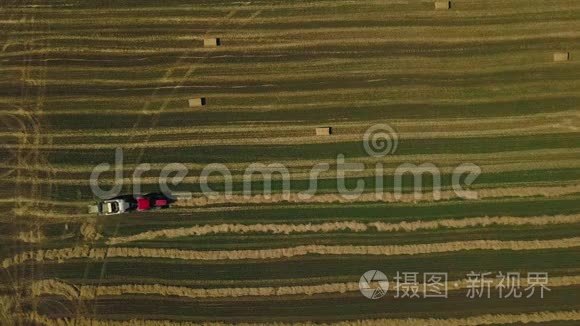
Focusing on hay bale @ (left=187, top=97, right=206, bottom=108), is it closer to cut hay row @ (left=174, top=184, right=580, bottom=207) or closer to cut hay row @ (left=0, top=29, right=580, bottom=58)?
cut hay row @ (left=0, top=29, right=580, bottom=58)

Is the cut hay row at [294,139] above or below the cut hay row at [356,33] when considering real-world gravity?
below

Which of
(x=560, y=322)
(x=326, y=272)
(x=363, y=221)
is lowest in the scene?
(x=560, y=322)

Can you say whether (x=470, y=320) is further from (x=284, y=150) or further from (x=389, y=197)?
(x=284, y=150)

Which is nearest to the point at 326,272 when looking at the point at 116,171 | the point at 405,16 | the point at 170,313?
the point at 170,313

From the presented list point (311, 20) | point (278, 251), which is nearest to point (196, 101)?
point (311, 20)

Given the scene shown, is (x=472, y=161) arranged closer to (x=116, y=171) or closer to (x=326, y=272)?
(x=326, y=272)

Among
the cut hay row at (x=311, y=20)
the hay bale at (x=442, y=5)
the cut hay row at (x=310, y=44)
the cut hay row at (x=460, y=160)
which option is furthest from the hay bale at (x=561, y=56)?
the hay bale at (x=442, y=5)

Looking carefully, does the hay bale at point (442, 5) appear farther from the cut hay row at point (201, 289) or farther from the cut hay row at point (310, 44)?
the cut hay row at point (201, 289)
